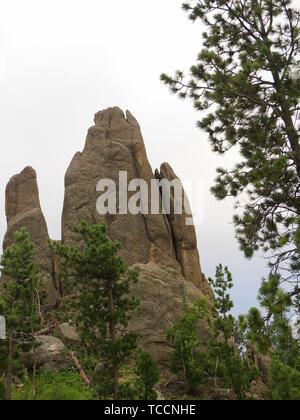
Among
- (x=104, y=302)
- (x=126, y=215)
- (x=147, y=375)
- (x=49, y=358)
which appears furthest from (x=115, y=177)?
(x=104, y=302)

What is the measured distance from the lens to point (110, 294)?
2106 cm

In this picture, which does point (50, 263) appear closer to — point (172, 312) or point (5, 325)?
point (172, 312)

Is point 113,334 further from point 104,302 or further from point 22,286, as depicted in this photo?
point 22,286

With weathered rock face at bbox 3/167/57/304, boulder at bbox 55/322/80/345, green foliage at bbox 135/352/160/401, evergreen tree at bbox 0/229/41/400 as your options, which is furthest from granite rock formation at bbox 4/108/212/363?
green foliage at bbox 135/352/160/401

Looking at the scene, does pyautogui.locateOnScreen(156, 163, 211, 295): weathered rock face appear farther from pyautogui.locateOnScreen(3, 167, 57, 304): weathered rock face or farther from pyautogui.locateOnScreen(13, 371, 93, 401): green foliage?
pyautogui.locateOnScreen(13, 371, 93, 401): green foliage

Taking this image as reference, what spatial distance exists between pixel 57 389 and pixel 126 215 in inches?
653

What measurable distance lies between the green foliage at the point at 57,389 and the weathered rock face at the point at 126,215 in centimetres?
1092

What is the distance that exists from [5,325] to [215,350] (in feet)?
41.8

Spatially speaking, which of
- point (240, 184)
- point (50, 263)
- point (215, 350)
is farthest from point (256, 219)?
point (50, 263)

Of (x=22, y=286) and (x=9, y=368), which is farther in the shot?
(x=22, y=286)

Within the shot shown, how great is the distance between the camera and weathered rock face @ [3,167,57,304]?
130 feet

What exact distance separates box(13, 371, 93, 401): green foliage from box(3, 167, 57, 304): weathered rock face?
8473 millimetres

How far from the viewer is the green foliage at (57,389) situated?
25281mm

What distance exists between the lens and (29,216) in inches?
1634
